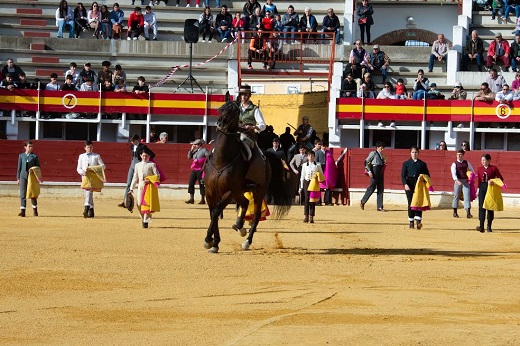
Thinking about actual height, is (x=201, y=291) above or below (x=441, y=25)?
below

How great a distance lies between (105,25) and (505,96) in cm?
1235

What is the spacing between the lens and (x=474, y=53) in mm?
33688

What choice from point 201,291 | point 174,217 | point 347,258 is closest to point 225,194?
point 347,258

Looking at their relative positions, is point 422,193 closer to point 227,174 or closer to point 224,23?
point 227,174

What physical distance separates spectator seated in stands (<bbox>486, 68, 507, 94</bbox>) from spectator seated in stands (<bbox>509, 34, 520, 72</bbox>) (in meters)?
1.63

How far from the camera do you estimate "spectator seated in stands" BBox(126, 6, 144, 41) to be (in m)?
35.0

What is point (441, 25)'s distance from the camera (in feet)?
123

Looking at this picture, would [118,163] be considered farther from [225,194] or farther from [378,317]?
[378,317]

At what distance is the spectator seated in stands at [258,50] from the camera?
111 feet

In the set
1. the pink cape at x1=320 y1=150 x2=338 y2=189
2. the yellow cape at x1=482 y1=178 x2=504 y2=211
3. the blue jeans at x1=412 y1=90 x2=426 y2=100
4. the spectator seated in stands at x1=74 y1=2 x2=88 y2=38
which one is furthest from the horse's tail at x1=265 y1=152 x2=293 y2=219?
the spectator seated in stands at x1=74 y1=2 x2=88 y2=38

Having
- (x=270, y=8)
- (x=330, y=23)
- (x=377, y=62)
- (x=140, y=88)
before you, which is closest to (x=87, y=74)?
(x=140, y=88)

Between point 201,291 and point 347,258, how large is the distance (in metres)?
3.93

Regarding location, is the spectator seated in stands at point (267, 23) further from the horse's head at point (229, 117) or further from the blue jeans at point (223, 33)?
the horse's head at point (229, 117)

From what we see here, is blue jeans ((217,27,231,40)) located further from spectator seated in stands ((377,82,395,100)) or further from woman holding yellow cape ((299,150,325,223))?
woman holding yellow cape ((299,150,325,223))
